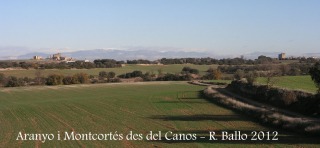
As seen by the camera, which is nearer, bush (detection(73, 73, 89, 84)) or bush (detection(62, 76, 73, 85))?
bush (detection(62, 76, 73, 85))

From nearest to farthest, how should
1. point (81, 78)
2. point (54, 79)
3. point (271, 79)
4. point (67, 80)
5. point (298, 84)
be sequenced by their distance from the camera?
1. point (298, 84)
2. point (271, 79)
3. point (54, 79)
4. point (67, 80)
5. point (81, 78)

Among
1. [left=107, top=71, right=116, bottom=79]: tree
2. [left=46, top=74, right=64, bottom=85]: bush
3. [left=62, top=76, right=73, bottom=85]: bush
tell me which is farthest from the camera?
[left=107, top=71, right=116, bottom=79]: tree

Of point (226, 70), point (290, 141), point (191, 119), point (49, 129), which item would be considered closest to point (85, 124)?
point (49, 129)

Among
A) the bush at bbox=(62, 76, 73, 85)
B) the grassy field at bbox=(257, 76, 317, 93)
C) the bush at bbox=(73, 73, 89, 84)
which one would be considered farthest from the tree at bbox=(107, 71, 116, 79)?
the grassy field at bbox=(257, 76, 317, 93)

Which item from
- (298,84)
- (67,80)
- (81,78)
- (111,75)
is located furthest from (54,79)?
(298,84)

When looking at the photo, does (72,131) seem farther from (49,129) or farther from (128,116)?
(128,116)

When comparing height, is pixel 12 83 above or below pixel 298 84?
below

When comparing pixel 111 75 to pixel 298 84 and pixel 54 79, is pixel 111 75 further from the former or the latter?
pixel 298 84

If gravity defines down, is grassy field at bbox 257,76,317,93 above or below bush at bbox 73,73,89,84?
above

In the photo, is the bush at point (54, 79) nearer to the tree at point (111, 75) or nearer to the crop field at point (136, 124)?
the tree at point (111, 75)

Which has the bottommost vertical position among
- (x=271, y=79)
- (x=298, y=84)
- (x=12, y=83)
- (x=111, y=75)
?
(x=12, y=83)

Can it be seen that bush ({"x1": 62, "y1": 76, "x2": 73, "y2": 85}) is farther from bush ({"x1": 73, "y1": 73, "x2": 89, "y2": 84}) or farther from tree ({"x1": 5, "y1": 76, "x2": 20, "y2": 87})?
tree ({"x1": 5, "y1": 76, "x2": 20, "y2": 87})
